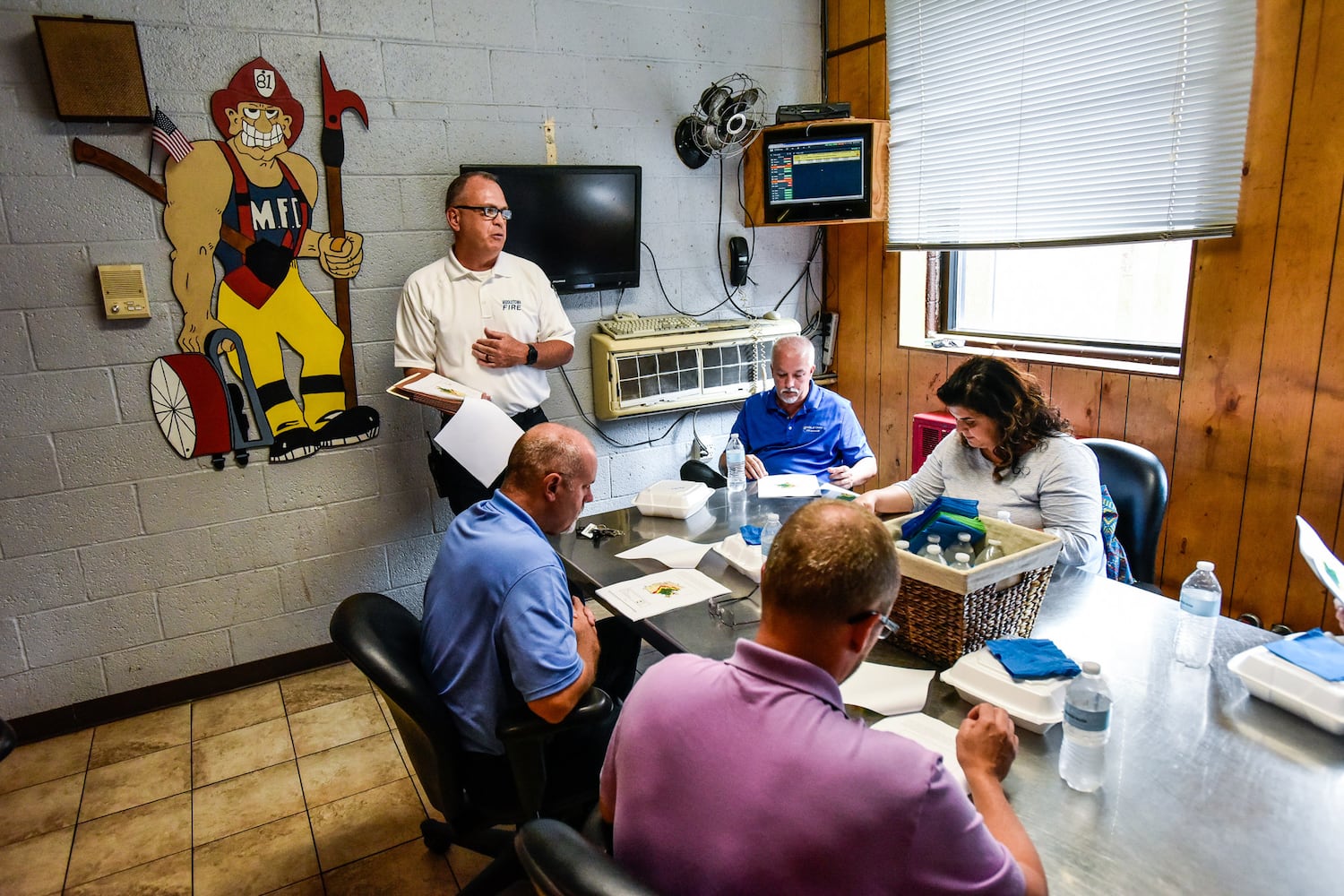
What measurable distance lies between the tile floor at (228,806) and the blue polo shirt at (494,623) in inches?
31.6

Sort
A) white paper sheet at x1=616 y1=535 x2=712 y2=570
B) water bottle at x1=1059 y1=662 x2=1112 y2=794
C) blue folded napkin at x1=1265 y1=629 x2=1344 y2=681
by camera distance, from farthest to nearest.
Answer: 1. white paper sheet at x1=616 y1=535 x2=712 y2=570
2. blue folded napkin at x1=1265 y1=629 x2=1344 y2=681
3. water bottle at x1=1059 y1=662 x2=1112 y2=794

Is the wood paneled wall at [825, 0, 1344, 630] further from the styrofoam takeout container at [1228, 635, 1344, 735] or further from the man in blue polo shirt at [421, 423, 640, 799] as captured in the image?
the man in blue polo shirt at [421, 423, 640, 799]

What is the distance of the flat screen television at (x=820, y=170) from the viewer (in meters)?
3.66

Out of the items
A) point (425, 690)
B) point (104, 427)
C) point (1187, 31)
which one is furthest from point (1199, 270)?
point (104, 427)

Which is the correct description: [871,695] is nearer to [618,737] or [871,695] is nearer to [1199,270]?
[618,737]

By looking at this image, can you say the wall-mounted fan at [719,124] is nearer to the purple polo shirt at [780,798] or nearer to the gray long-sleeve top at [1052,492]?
the gray long-sleeve top at [1052,492]

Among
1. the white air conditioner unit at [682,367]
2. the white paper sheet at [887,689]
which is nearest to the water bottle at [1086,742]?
the white paper sheet at [887,689]

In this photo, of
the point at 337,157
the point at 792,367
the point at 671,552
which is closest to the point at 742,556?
the point at 671,552

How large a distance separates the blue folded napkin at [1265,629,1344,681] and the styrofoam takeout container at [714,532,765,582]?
1023 mm

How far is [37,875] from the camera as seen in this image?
7.20 feet

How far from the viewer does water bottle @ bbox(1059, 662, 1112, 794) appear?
1.19 metres

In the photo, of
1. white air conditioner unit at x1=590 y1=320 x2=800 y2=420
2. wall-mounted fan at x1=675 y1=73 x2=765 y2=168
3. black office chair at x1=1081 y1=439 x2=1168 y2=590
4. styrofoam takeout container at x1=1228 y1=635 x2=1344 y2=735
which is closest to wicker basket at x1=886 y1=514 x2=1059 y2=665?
styrofoam takeout container at x1=1228 y1=635 x2=1344 y2=735

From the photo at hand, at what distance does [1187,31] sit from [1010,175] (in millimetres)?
763

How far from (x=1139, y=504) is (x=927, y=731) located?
4.38 feet
